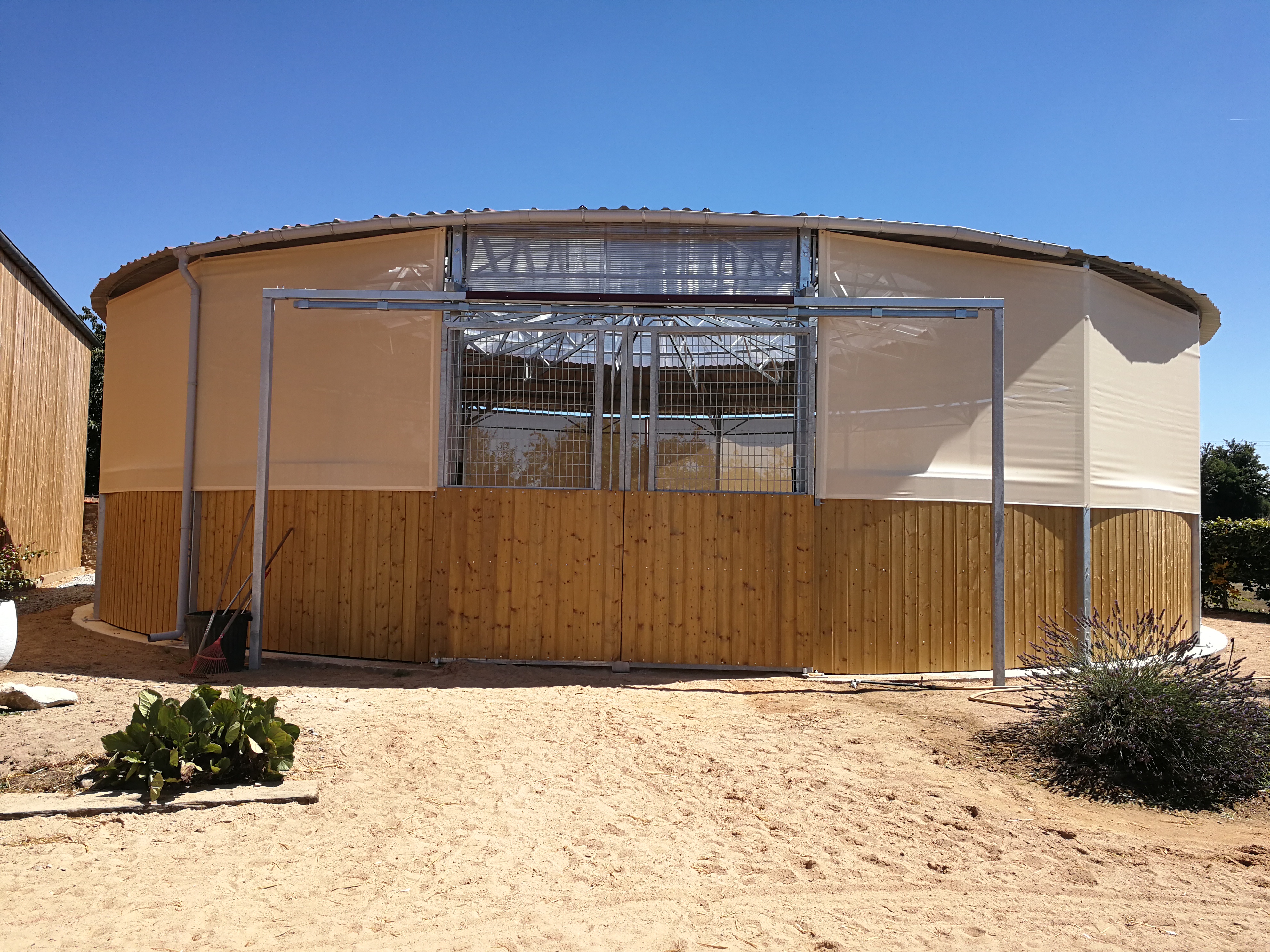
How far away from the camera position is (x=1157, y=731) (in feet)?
18.0

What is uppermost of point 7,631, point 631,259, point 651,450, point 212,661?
point 631,259

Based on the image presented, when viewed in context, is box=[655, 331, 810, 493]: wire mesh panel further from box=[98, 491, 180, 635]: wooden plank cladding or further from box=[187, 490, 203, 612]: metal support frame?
box=[98, 491, 180, 635]: wooden plank cladding

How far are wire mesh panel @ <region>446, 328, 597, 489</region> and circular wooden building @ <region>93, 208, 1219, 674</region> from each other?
45 mm

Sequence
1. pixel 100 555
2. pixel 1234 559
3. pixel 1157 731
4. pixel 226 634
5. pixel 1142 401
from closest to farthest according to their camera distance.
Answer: pixel 1157 731
pixel 226 634
pixel 1142 401
pixel 100 555
pixel 1234 559

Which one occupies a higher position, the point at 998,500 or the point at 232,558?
A: the point at 998,500

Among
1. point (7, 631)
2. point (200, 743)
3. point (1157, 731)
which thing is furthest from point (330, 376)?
point (1157, 731)

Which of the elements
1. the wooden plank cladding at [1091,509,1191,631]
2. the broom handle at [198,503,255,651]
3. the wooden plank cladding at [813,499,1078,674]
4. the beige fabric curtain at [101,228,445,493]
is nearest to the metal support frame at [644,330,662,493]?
the wooden plank cladding at [813,499,1078,674]

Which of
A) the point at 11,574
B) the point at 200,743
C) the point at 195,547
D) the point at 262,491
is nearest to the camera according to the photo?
the point at 200,743

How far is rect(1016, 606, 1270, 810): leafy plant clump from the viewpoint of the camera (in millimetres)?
5297

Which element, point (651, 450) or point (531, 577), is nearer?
point (531, 577)

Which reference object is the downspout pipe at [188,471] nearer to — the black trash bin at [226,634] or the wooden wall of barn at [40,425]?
the black trash bin at [226,634]

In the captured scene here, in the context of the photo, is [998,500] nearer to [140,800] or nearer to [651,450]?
[651,450]

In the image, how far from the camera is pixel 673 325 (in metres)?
9.69

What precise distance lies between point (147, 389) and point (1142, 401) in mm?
12931
